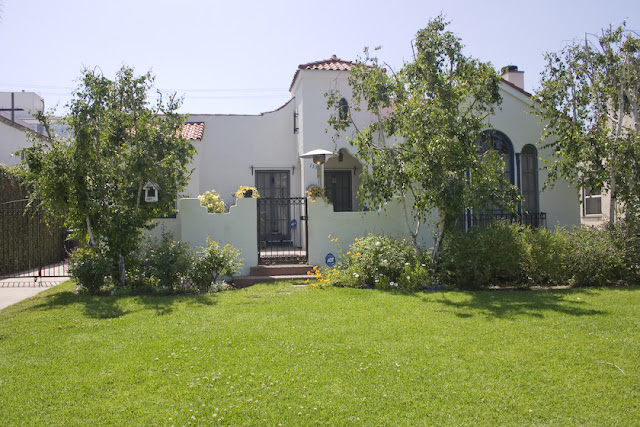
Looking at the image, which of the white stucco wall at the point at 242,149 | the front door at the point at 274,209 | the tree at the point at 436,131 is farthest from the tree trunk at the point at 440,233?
the white stucco wall at the point at 242,149

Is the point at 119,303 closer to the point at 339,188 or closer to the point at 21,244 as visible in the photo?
the point at 21,244

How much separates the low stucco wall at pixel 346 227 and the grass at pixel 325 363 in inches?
133

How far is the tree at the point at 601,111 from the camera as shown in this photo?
10.6 meters

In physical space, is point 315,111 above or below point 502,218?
above

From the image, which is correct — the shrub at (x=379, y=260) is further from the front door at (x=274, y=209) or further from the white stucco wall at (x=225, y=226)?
the front door at (x=274, y=209)

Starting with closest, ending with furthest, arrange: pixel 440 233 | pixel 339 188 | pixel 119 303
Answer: pixel 119 303
pixel 440 233
pixel 339 188

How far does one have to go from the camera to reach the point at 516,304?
788 cm

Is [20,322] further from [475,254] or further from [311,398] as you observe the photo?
[475,254]

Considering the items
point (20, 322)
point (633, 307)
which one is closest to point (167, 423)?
point (20, 322)

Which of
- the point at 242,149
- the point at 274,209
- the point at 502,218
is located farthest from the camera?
the point at 242,149

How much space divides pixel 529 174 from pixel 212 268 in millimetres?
9405

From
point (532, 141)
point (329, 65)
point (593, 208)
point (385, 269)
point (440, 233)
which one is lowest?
point (385, 269)

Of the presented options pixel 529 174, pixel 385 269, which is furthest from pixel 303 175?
pixel 529 174

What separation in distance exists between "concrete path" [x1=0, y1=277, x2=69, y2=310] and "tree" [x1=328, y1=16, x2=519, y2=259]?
277 inches
